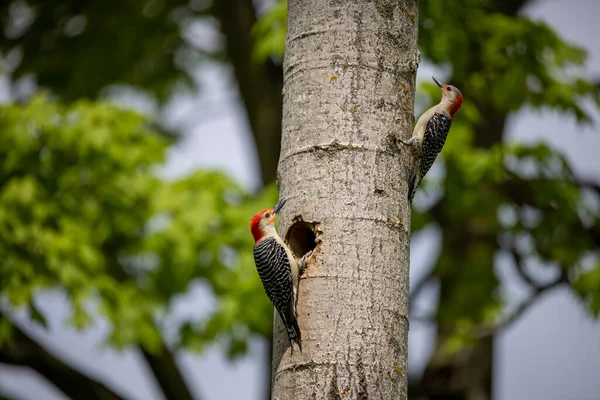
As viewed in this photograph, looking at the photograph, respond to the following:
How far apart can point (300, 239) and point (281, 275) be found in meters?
0.25

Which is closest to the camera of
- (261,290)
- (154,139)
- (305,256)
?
(305,256)

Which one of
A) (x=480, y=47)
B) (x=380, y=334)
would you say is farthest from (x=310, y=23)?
(x=480, y=47)

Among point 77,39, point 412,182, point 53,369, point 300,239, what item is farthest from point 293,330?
point 77,39

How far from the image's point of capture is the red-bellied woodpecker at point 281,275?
3.27m

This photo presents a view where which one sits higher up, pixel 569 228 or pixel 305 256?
pixel 569 228

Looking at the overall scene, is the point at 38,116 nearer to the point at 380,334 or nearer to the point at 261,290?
the point at 261,290

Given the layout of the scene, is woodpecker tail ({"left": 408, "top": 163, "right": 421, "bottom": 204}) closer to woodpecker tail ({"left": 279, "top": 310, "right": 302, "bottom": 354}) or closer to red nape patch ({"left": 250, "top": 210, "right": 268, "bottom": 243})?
woodpecker tail ({"left": 279, "top": 310, "right": 302, "bottom": 354})

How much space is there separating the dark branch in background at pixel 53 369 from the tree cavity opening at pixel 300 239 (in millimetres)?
4581

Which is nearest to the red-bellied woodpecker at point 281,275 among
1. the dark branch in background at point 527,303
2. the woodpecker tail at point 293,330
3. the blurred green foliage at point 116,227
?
the woodpecker tail at point 293,330

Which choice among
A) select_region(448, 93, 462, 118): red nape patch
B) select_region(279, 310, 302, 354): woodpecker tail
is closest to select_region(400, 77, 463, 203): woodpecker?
select_region(448, 93, 462, 118): red nape patch

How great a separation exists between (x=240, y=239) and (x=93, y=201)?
149 centimetres

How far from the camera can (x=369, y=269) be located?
3.17m

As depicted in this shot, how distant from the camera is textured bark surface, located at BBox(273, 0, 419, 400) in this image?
10.1ft

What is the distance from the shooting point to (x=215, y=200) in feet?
27.7
